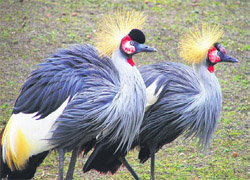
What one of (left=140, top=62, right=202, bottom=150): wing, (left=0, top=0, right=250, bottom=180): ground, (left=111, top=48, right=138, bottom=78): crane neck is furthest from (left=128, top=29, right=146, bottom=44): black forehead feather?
(left=0, top=0, right=250, bottom=180): ground

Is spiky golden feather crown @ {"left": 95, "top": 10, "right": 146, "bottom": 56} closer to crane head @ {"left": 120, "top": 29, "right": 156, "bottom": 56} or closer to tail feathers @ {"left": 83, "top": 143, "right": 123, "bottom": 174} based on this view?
crane head @ {"left": 120, "top": 29, "right": 156, "bottom": 56}

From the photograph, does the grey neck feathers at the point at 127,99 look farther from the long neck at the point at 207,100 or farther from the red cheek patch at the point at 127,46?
the long neck at the point at 207,100

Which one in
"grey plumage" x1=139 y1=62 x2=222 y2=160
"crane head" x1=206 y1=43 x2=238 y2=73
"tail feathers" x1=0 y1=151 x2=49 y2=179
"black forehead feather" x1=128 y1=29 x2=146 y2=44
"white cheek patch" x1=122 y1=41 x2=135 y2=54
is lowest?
"tail feathers" x1=0 y1=151 x2=49 y2=179

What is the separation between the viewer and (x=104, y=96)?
294 cm

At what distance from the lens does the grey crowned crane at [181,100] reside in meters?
3.30

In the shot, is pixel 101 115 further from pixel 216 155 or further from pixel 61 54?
pixel 216 155

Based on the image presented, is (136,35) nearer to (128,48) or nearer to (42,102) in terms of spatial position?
(128,48)

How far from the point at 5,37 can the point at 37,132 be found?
2943mm

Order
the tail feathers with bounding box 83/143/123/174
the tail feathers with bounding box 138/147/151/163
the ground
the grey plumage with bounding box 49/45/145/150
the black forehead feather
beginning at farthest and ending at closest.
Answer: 1. the ground
2. the tail feathers with bounding box 138/147/151/163
3. the tail feathers with bounding box 83/143/123/174
4. the black forehead feather
5. the grey plumage with bounding box 49/45/145/150

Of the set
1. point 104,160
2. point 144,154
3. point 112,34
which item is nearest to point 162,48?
point 144,154

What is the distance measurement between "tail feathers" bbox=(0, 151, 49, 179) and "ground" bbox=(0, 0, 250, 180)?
51cm

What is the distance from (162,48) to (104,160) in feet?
7.91

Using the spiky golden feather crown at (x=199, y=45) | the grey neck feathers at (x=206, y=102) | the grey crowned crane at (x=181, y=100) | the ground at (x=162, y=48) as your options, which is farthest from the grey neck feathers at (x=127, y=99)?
the ground at (x=162, y=48)

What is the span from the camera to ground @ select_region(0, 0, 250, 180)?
3895 mm
